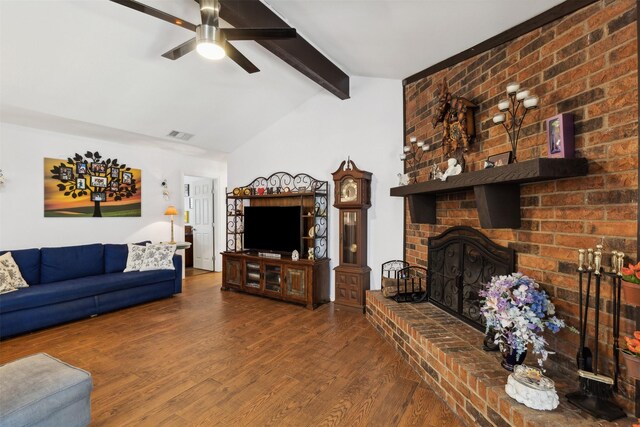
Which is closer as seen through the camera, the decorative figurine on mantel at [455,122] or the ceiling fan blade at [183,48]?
the ceiling fan blade at [183,48]

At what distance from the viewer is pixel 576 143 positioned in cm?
170

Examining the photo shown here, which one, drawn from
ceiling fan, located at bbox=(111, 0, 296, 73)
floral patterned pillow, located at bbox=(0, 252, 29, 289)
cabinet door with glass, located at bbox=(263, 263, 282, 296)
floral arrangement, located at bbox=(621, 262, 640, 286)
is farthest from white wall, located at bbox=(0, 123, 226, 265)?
floral arrangement, located at bbox=(621, 262, 640, 286)

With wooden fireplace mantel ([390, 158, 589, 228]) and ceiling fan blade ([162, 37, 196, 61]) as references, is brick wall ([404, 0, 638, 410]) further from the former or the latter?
ceiling fan blade ([162, 37, 196, 61])

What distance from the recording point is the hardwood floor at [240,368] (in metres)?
1.91

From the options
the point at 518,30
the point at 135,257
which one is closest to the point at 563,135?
the point at 518,30

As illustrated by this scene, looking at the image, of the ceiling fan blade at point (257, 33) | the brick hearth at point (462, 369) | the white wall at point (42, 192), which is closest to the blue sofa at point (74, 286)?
the white wall at point (42, 192)

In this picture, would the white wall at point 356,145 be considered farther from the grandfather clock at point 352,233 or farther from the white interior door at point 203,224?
the white interior door at point 203,224

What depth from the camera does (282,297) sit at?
166 inches

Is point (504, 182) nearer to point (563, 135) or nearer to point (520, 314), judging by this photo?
point (563, 135)

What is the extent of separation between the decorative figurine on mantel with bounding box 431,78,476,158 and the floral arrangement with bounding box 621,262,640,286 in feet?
4.74

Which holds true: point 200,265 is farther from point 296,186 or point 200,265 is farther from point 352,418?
point 352,418

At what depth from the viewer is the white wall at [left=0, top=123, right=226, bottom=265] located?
3.79 metres

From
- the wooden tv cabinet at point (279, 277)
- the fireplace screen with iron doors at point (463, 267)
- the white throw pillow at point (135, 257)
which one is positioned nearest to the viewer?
the fireplace screen with iron doors at point (463, 267)

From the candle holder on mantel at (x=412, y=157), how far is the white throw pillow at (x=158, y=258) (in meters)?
3.55
